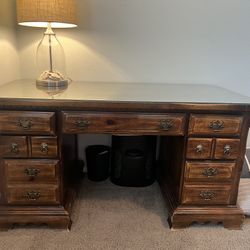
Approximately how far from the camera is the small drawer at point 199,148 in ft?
4.36

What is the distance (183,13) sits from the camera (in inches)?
69.1

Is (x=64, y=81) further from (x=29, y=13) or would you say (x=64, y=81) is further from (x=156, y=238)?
(x=156, y=238)

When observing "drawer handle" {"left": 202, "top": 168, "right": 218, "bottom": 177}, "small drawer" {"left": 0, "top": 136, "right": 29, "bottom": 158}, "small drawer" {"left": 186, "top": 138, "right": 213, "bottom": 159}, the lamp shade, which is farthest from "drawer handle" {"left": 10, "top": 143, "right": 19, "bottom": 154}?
"drawer handle" {"left": 202, "top": 168, "right": 218, "bottom": 177}

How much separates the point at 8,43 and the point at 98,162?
1.01m

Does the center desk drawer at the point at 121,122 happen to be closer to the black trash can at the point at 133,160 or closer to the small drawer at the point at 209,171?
the small drawer at the point at 209,171

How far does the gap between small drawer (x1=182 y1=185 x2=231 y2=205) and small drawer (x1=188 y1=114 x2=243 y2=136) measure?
0.32 metres

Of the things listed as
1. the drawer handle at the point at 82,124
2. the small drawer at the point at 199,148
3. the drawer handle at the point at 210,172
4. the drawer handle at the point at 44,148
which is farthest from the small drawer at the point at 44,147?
the drawer handle at the point at 210,172

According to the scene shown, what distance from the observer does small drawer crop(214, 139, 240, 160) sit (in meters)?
1.33

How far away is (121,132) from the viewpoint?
1312mm

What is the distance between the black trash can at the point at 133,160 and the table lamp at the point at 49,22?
584 mm

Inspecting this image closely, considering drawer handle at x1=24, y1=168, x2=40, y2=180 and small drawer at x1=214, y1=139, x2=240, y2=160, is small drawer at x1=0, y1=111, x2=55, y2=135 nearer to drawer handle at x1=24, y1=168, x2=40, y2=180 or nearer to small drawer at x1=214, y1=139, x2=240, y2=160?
drawer handle at x1=24, y1=168, x2=40, y2=180

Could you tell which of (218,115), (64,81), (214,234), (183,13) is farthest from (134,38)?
(214,234)

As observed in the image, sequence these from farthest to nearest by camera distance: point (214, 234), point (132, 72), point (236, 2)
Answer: point (132, 72), point (236, 2), point (214, 234)

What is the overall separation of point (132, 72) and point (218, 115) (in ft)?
2.60
